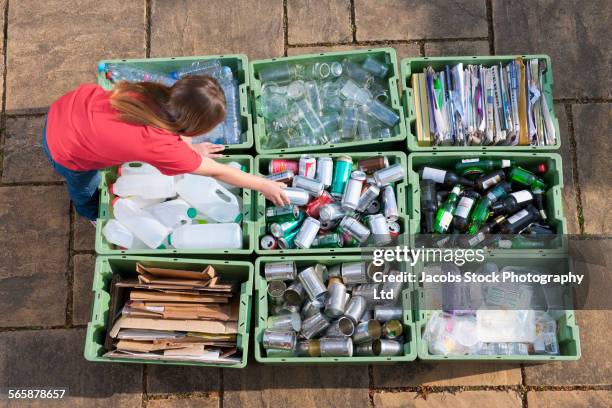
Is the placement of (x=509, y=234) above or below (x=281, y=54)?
below

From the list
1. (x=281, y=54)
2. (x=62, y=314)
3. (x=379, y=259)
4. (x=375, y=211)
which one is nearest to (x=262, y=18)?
(x=281, y=54)

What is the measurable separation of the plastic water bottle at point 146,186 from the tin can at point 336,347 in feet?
4.44

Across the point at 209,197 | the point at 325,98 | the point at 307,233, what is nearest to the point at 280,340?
the point at 307,233

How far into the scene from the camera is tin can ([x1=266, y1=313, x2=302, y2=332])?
3.85m

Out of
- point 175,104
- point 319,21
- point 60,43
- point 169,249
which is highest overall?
point 319,21

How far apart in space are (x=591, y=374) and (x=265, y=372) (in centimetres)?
223

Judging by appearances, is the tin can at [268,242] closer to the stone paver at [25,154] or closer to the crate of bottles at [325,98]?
the crate of bottles at [325,98]

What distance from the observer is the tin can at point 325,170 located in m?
3.95

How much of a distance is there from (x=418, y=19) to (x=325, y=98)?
119cm

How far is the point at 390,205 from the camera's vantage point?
389cm

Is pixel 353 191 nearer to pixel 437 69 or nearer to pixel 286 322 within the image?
pixel 286 322

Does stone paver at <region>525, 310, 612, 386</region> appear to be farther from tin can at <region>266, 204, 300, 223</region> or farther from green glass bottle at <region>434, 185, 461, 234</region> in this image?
tin can at <region>266, 204, 300, 223</region>

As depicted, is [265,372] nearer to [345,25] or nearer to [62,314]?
[62,314]

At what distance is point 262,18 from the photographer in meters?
4.89
